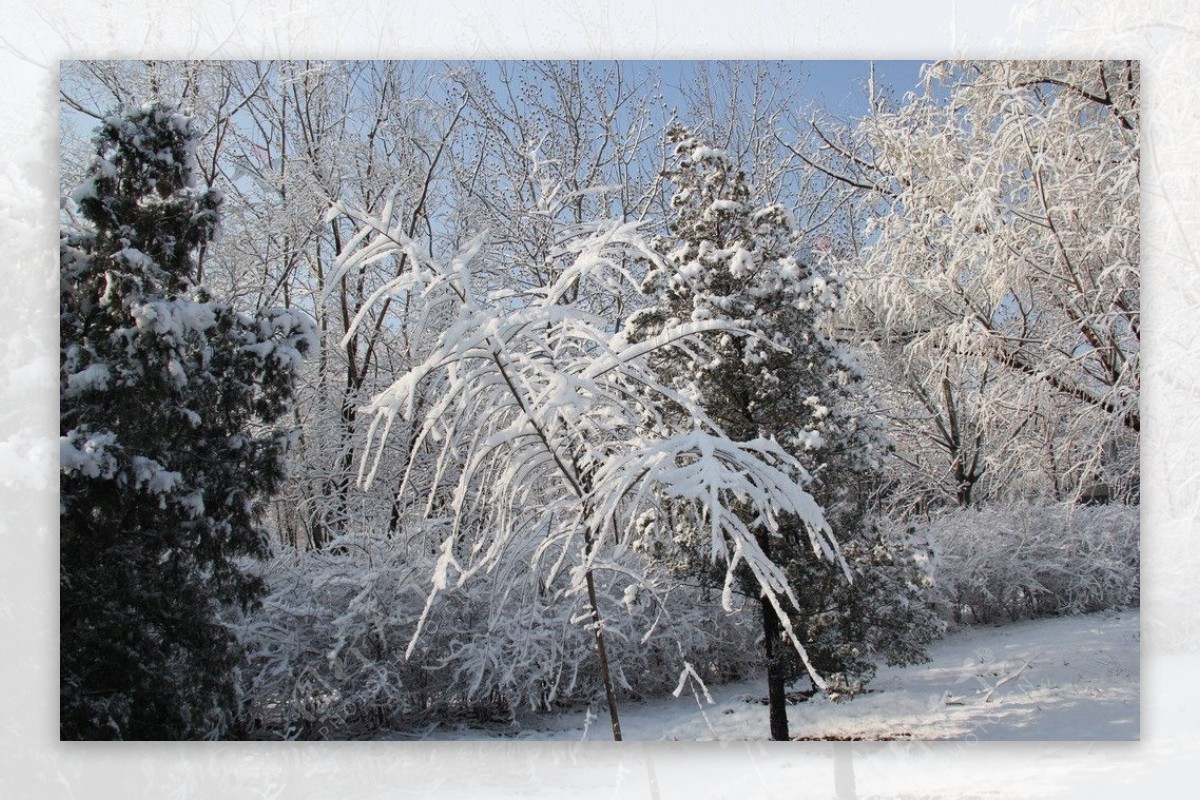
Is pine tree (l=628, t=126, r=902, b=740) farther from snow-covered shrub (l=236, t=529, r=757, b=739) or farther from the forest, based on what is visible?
snow-covered shrub (l=236, t=529, r=757, b=739)

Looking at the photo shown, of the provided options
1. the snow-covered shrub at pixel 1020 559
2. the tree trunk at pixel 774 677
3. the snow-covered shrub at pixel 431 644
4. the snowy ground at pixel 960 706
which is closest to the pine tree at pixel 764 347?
the tree trunk at pixel 774 677

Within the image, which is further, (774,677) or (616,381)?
(774,677)

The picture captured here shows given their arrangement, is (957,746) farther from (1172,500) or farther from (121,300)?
(121,300)

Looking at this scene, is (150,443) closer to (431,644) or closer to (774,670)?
(431,644)

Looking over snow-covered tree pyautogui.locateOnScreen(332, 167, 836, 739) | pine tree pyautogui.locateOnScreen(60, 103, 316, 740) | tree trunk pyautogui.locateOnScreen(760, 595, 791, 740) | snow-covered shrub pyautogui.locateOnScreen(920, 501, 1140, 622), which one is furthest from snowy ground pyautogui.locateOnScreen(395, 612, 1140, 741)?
pine tree pyautogui.locateOnScreen(60, 103, 316, 740)

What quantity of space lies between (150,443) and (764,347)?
2.16 metres

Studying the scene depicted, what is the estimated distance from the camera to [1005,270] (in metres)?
A: 3.50

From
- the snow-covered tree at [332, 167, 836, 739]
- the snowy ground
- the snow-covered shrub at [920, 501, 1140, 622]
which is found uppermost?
the snow-covered tree at [332, 167, 836, 739]

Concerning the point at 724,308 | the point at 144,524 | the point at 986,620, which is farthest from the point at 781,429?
the point at 144,524

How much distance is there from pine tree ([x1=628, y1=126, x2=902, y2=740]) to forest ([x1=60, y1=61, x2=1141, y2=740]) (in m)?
0.01

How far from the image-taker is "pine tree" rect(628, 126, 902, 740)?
124 inches

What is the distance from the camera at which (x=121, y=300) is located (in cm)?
306

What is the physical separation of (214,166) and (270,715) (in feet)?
7.01

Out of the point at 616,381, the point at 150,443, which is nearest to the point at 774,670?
the point at 616,381
